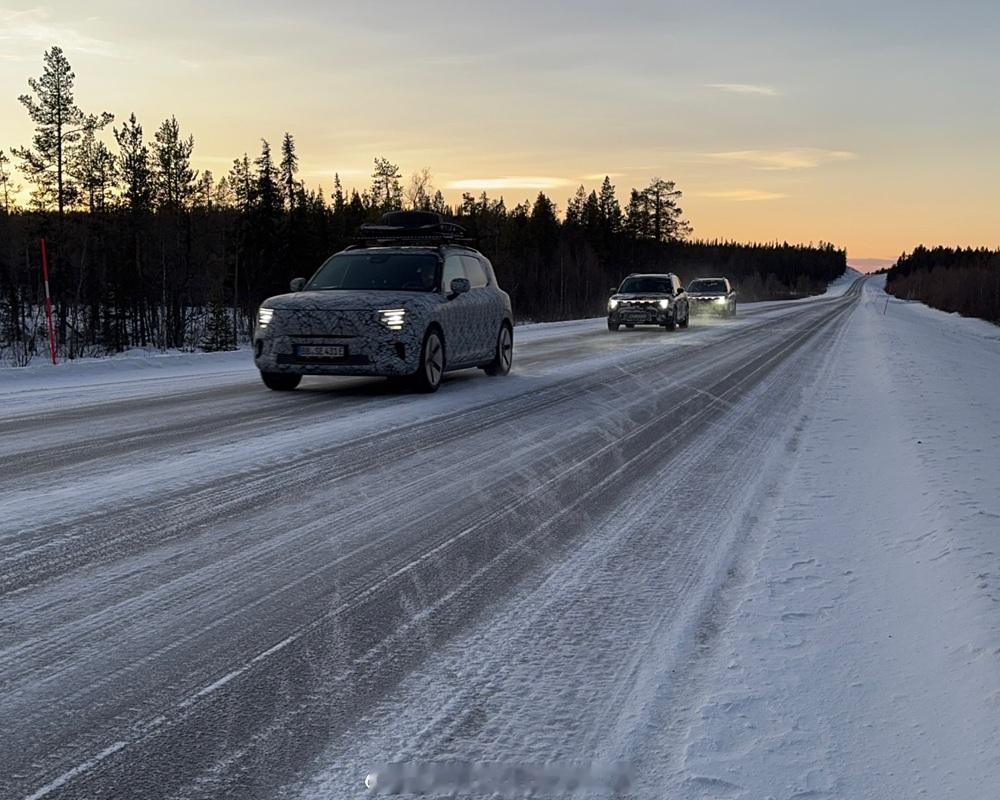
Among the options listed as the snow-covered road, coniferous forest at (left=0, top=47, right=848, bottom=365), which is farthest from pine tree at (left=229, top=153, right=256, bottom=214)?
the snow-covered road

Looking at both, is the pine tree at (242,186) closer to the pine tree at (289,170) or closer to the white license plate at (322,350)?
the pine tree at (289,170)

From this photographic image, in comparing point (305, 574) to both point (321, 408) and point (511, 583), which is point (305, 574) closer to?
point (511, 583)

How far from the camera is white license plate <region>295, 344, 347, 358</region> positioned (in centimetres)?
1055

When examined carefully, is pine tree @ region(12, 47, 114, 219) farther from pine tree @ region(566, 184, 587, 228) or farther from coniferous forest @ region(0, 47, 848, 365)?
pine tree @ region(566, 184, 587, 228)

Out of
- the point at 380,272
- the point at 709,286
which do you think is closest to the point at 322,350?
the point at 380,272

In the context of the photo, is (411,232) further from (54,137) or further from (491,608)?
(54,137)

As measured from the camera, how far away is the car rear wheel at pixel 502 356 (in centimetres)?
1369

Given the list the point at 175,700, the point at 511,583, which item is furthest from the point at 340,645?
the point at 511,583

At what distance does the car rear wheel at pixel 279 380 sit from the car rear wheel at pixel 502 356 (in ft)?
11.2

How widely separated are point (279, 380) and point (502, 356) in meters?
3.91

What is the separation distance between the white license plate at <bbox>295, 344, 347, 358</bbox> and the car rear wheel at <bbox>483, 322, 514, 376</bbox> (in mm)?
3526

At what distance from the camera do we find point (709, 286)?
40.7 meters

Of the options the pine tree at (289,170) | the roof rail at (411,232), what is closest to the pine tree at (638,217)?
the pine tree at (289,170)

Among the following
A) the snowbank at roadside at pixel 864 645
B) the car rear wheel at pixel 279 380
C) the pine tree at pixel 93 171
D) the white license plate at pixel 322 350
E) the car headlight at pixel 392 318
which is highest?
the pine tree at pixel 93 171
